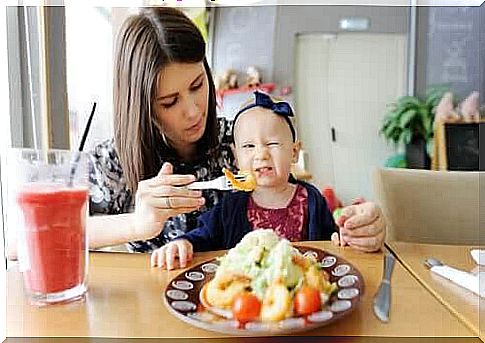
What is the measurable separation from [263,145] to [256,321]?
220 millimetres

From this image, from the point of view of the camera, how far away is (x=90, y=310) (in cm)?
54

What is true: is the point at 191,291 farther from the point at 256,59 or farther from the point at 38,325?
the point at 256,59

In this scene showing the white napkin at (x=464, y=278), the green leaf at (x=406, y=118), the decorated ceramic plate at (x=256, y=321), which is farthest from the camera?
the green leaf at (x=406, y=118)

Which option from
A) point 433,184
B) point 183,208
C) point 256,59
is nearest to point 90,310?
point 183,208

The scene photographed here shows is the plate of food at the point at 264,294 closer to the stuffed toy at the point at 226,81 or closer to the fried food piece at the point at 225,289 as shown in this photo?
the fried food piece at the point at 225,289

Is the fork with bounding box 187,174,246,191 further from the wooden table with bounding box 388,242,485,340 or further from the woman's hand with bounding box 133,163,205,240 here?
the wooden table with bounding box 388,242,485,340

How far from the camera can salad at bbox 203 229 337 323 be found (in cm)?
49

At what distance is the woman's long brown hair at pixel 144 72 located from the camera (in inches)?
24.6

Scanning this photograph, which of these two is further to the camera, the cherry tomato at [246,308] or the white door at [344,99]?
the white door at [344,99]

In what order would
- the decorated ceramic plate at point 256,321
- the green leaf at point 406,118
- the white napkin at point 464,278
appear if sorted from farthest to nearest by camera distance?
the green leaf at point 406,118, the white napkin at point 464,278, the decorated ceramic plate at point 256,321

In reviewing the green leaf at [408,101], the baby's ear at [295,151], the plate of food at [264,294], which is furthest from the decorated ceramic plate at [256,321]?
the green leaf at [408,101]

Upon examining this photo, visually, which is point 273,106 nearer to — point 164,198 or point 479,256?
point 164,198

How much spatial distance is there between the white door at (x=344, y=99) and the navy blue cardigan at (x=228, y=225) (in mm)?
45

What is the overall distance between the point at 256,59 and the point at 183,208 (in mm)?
184
